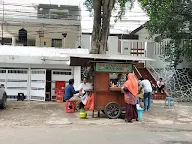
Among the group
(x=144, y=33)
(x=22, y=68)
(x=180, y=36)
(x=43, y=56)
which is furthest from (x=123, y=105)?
(x=144, y=33)

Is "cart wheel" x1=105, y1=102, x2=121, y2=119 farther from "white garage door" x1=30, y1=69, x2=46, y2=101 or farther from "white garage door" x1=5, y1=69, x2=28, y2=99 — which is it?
"white garage door" x1=5, y1=69, x2=28, y2=99

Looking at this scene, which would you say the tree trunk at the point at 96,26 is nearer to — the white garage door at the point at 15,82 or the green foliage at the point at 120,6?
the green foliage at the point at 120,6

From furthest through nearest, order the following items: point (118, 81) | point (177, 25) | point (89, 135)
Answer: point (177, 25) < point (118, 81) < point (89, 135)

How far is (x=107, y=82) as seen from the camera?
441 inches

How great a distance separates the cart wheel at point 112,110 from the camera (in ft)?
36.2

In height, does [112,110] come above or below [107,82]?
below

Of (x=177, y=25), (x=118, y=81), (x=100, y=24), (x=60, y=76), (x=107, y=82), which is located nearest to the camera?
(x=107, y=82)

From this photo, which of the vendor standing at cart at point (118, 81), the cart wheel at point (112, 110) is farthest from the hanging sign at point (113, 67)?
the cart wheel at point (112, 110)

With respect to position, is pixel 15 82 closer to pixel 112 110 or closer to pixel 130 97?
pixel 112 110

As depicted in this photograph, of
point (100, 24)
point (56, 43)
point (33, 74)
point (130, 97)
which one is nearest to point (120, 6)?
point (100, 24)

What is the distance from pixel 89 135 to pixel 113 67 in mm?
3908

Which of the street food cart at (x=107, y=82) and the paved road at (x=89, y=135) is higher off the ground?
the street food cart at (x=107, y=82)

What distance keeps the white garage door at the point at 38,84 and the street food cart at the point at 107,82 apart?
22.4 feet

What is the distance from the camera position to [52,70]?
17750 mm
